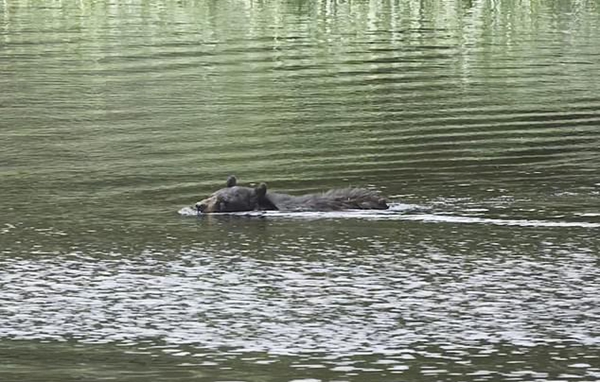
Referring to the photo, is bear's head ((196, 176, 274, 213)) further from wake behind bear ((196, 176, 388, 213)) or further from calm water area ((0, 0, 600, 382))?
calm water area ((0, 0, 600, 382))

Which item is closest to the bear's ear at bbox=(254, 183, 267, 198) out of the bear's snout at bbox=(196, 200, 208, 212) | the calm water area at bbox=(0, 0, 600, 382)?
the calm water area at bbox=(0, 0, 600, 382)

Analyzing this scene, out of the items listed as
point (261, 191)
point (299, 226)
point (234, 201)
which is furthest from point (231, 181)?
point (299, 226)

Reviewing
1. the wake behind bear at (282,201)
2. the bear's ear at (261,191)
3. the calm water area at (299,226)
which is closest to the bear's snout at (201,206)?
the wake behind bear at (282,201)

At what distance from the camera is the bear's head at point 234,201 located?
24266 millimetres

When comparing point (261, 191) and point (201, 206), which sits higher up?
point (261, 191)

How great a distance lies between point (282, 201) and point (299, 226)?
131 cm

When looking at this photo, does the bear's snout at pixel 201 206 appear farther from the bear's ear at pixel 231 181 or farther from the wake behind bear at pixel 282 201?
the bear's ear at pixel 231 181

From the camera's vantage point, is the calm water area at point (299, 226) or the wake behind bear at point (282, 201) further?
the wake behind bear at point (282, 201)

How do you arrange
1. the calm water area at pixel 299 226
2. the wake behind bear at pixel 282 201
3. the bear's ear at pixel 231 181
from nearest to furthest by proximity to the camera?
1. the calm water area at pixel 299 226
2. the wake behind bear at pixel 282 201
3. the bear's ear at pixel 231 181

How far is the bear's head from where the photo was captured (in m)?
24.3

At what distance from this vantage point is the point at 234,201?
24.4 metres

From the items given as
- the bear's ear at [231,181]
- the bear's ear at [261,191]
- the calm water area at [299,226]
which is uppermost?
the bear's ear at [231,181]

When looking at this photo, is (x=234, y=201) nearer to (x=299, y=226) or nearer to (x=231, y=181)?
(x=231, y=181)

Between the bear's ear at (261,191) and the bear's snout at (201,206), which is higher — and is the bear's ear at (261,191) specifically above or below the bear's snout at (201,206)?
above
